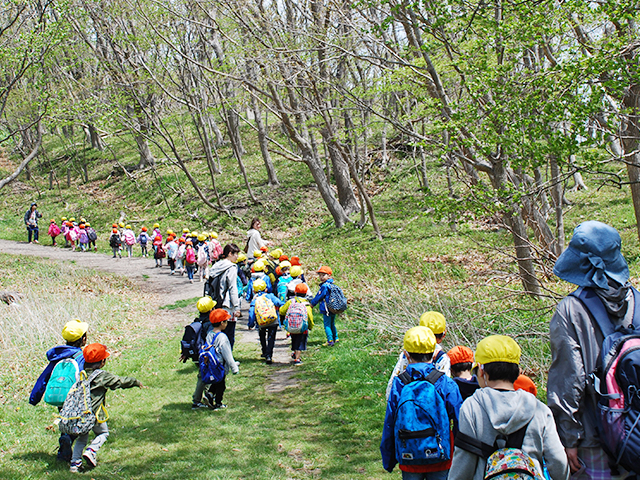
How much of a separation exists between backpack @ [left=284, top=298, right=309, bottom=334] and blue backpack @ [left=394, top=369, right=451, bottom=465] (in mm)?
5480

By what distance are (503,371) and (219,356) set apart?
14.8 ft

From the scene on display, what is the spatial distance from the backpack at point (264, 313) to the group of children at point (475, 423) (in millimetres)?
5156

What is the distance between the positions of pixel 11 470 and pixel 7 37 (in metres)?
15.6

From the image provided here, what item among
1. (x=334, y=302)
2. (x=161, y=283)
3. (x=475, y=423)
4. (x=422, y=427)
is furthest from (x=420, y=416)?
(x=161, y=283)

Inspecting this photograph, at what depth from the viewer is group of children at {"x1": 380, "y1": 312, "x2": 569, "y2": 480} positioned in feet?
9.21

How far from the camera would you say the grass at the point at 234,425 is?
213 inches

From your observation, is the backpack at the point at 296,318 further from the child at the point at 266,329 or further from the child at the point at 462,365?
the child at the point at 462,365

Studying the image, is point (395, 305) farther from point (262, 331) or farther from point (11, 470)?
point (11, 470)

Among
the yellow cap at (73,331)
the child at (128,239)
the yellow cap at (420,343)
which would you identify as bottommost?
the yellow cap at (420,343)

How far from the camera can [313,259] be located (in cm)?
1883

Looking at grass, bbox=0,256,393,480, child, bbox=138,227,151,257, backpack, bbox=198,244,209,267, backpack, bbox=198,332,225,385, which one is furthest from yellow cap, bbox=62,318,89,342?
child, bbox=138,227,151,257

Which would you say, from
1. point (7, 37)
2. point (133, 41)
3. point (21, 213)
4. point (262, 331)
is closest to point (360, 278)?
point (262, 331)

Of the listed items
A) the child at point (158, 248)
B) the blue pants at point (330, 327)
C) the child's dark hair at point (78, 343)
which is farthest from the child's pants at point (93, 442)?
the child at point (158, 248)

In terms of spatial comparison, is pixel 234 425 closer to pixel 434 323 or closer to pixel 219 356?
pixel 219 356
